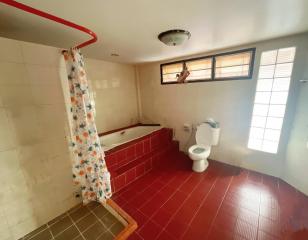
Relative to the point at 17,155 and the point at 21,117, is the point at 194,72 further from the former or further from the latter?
the point at 17,155

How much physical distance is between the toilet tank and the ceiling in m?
1.39

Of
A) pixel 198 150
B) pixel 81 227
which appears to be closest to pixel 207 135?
pixel 198 150

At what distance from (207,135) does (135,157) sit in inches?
53.9

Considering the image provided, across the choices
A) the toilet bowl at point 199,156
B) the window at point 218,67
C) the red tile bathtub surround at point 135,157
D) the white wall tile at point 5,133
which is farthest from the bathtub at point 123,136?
the white wall tile at point 5,133

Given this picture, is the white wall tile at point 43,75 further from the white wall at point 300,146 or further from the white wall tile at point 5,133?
the white wall at point 300,146

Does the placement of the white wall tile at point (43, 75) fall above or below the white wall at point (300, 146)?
above

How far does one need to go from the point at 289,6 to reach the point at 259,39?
871 mm

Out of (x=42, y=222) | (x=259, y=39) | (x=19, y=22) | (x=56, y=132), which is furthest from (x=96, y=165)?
(x=259, y=39)

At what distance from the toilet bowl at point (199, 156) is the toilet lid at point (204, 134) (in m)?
0.10

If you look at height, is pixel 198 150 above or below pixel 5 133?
below

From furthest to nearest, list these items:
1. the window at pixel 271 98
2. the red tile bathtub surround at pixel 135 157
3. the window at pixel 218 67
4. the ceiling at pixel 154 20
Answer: the window at pixel 218 67 → the red tile bathtub surround at pixel 135 157 → the window at pixel 271 98 → the ceiling at pixel 154 20

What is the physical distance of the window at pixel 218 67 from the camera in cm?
227

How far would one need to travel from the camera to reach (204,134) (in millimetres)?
2658

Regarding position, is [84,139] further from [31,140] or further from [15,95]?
[15,95]
